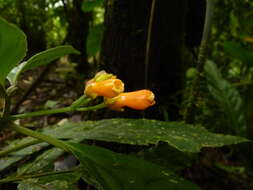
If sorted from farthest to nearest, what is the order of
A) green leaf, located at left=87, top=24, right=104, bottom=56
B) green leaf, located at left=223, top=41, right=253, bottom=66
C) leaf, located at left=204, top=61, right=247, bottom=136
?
1. green leaf, located at left=87, top=24, right=104, bottom=56
2. green leaf, located at left=223, top=41, right=253, bottom=66
3. leaf, located at left=204, top=61, right=247, bottom=136

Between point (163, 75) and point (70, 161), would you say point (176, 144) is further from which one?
point (70, 161)

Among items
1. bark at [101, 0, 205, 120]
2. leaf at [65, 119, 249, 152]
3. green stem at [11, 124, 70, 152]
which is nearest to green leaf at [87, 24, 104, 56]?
bark at [101, 0, 205, 120]

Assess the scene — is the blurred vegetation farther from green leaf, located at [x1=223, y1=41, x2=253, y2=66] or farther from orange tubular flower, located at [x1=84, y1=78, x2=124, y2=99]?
orange tubular flower, located at [x1=84, y1=78, x2=124, y2=99]

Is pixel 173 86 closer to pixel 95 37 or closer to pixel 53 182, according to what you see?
pixel 53 182

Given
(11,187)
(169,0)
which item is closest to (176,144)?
(169,0)

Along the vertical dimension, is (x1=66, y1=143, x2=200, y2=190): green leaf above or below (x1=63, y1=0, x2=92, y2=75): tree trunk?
below

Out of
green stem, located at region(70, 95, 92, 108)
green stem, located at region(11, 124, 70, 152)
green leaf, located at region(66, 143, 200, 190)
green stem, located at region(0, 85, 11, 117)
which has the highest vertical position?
green stem, located at region(0, 85, 11, 117)

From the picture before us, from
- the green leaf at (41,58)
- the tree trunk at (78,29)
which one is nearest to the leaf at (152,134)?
the green leaf at (41,58)
